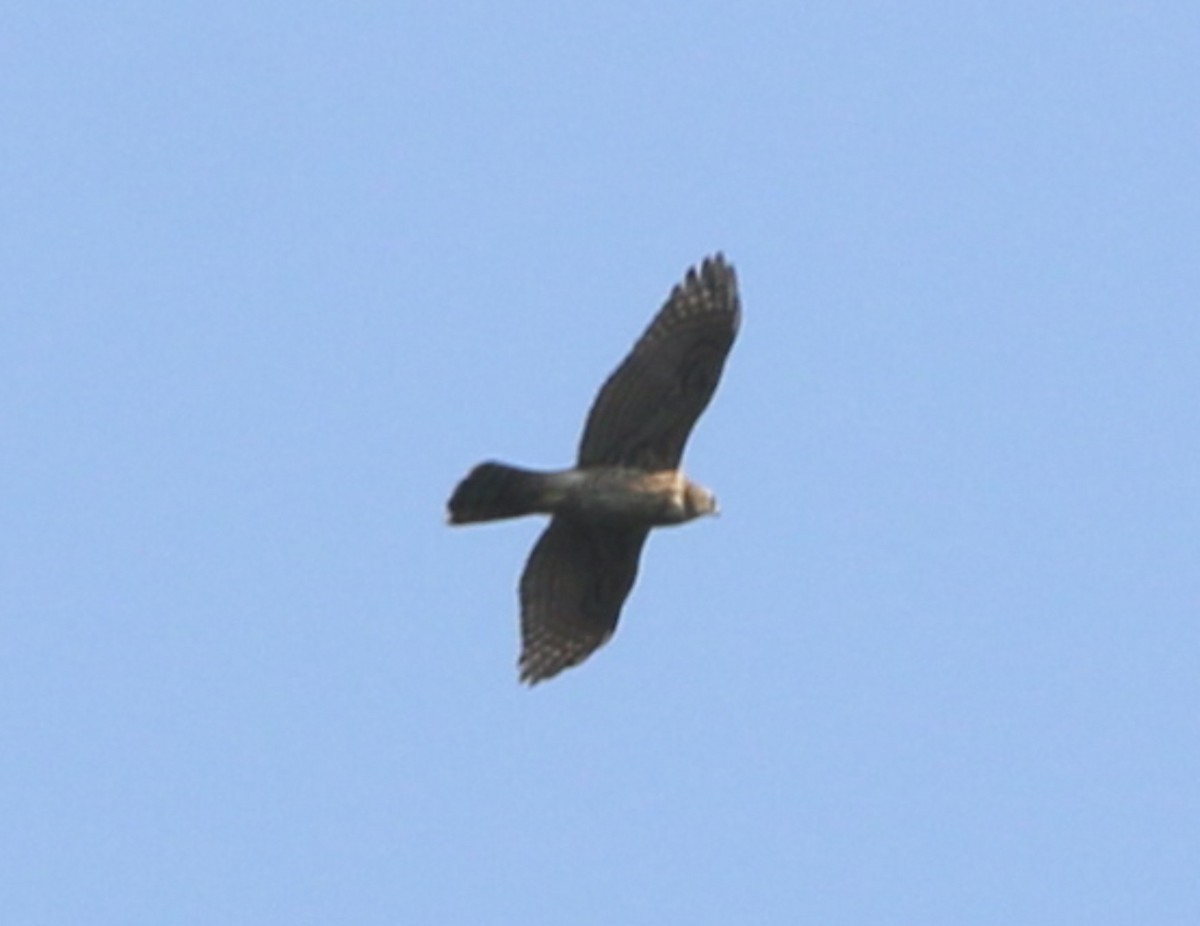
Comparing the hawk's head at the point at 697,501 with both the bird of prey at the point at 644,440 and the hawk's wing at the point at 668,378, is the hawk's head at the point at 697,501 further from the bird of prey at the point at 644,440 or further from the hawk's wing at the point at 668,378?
the hawk's wing at the point at 668,378

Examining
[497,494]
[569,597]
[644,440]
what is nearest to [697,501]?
[644,440]

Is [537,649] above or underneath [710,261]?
underneath

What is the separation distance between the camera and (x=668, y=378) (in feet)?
100

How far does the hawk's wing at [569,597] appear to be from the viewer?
3150 cm

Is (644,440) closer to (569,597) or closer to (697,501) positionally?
(697,501)

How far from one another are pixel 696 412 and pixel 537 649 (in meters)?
2.19

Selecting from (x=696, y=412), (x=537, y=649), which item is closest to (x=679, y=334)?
(x=696, y=412)

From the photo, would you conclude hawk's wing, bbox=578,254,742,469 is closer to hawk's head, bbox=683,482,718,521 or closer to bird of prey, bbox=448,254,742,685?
bird of prey, bbox=448,254,742,685

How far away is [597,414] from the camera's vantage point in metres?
30.6

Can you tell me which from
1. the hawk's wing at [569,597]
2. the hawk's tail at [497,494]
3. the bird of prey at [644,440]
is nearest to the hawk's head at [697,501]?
the bird of prey at [644,440]

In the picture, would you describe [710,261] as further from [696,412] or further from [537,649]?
[537,649]

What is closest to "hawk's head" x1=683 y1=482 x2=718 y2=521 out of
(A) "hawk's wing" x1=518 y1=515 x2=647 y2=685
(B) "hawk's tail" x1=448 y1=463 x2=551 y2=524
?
(A) "hawk's wing" x1=518 y1=515 x2=647 y2=685

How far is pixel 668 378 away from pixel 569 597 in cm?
193

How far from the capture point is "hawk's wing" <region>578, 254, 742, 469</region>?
1205 inches
